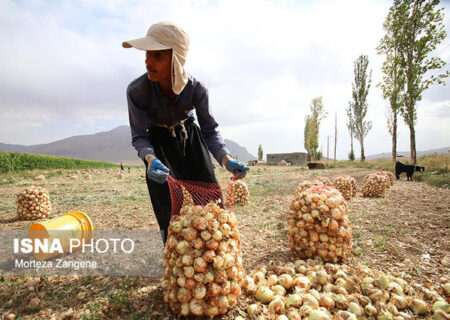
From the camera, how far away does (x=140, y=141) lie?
7.35ft

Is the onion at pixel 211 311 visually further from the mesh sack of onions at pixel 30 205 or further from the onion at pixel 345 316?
the mesh sack of onions at pixel 30 205

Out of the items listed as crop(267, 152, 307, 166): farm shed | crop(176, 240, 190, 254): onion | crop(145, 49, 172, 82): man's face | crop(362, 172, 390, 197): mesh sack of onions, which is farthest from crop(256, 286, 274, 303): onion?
crop(267, 152, 307, 166): farm shed

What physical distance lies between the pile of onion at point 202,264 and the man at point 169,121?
468mm

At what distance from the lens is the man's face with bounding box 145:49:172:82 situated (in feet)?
6.43

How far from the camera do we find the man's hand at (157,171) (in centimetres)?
189

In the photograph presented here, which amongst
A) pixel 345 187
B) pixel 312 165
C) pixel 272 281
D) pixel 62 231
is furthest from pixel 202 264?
pixel 312 165

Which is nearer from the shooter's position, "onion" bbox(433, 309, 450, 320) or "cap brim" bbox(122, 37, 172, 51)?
"onion" bbox(433, 309, 450, 320)

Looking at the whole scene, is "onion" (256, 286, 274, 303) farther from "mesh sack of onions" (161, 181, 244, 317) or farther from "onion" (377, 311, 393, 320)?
"onion" (377, 311, 393, 320)

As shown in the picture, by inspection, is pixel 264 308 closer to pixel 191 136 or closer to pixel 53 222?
pixel 191 136

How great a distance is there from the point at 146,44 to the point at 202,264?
1703 millimetres

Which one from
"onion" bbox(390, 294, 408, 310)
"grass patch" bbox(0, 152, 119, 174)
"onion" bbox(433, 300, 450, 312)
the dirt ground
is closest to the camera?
"onion" bbox(433, 300, 450, 312)

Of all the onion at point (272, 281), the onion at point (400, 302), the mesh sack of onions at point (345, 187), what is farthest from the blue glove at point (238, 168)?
the mesh sack of onions at point (345, 187)

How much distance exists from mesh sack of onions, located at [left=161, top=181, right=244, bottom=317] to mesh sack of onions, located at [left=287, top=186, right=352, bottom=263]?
117 cm

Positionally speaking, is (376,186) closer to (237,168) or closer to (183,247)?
(237,168)
